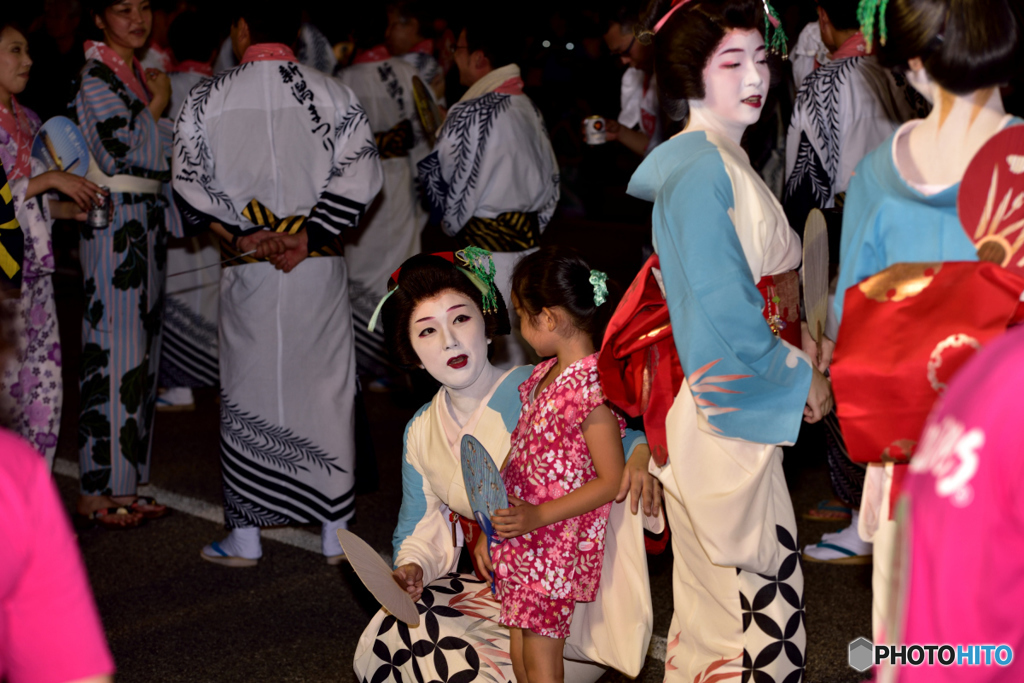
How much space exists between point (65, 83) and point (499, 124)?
108 inches

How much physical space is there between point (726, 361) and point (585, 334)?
0.63 m

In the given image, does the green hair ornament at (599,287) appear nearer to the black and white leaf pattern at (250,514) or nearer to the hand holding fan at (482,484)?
the hand holding fan at (482,484)

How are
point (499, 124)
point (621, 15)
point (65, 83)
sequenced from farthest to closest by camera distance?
point (65, 83)
point (621, 15)
point (499, 124)

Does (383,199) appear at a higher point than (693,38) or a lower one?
lower

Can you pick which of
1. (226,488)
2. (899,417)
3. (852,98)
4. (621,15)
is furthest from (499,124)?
(899,417)

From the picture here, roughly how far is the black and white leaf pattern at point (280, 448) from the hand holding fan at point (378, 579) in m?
1.31

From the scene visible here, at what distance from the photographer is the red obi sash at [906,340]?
1606 millimetres

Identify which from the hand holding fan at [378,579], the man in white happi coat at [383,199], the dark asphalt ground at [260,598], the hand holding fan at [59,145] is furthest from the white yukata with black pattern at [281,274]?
the man in white happi coat at [383,199]

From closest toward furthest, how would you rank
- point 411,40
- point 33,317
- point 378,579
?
1. point 378,579
2. point 33,317
3. point 411,40

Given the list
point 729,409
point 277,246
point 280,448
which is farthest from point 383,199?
point 729,409

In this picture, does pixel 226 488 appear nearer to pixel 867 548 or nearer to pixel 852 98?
pixel 867 548

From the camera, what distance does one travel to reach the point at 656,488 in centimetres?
236

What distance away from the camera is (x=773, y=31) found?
214 cm

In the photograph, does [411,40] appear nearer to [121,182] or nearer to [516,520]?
[121,182]
